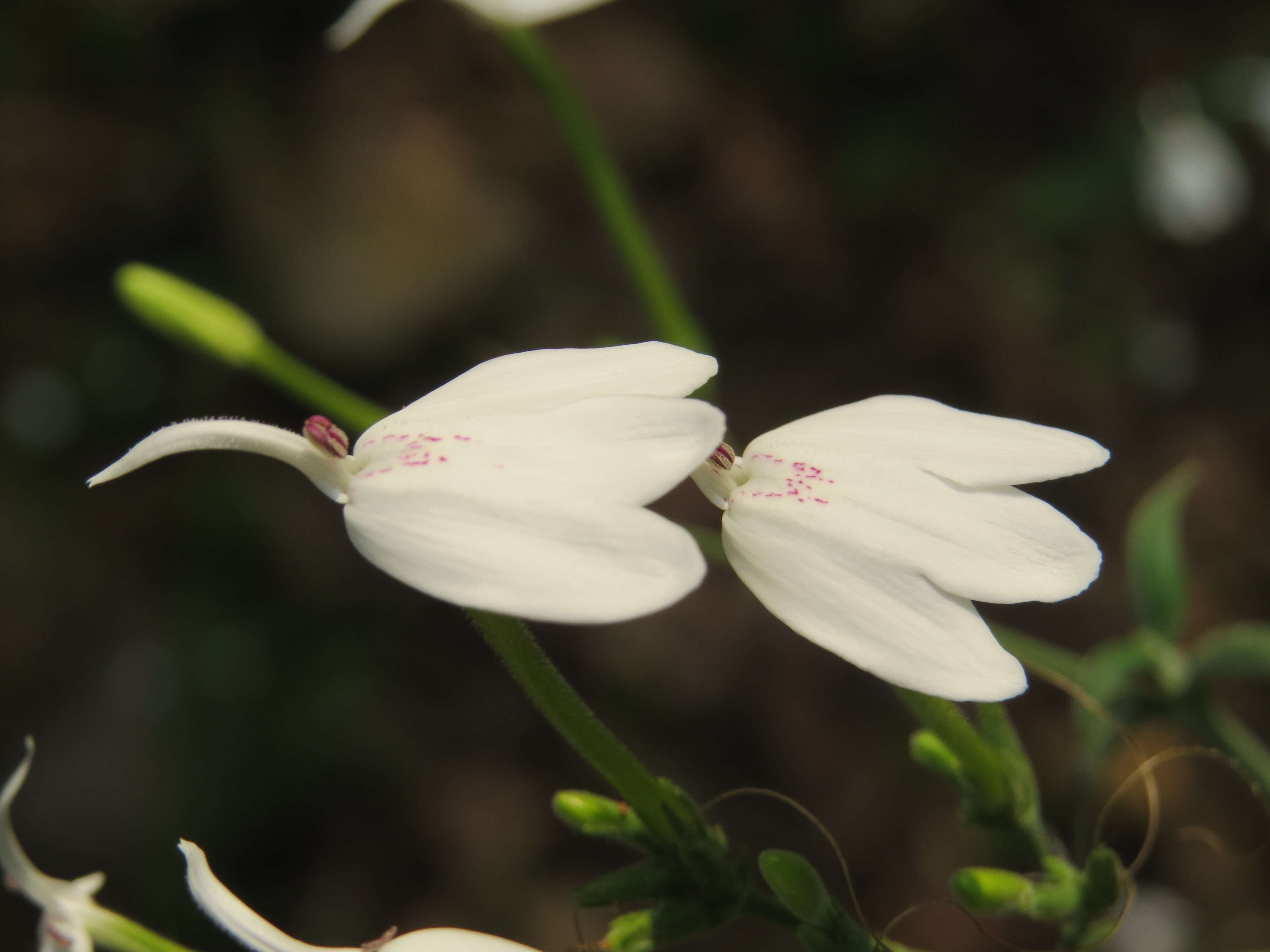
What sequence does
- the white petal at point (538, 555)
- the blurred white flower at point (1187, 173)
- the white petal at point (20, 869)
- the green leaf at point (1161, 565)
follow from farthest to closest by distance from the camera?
the blurred white flower at point (1187, 173) → the green leaf at point (1161, 565) → the white petal at point (20, 869) → the white petal at point (538, 555)

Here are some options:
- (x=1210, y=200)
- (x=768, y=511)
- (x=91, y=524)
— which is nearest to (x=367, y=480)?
(x=768, y=511)

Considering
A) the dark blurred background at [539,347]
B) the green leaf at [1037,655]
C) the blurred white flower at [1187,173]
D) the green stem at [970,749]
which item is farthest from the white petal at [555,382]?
the blurred white flower at [1187,173]

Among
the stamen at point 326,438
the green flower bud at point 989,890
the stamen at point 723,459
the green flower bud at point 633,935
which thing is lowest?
the green flower bud at point 989,890

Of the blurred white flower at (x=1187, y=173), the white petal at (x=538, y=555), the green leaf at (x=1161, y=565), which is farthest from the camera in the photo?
the blurred white flower at (x=1187, y=173)

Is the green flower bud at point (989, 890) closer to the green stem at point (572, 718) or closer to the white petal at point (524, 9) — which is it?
the green stem at point (572, 718)

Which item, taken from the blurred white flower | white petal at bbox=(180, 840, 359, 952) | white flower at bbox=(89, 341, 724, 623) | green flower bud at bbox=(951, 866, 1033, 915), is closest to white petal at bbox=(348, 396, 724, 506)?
white flower at bbox=(89, 341, 724, 623)

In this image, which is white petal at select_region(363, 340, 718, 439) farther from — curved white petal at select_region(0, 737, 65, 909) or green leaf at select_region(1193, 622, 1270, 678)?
Answer: green leaf at select_region(1193, 622, 1270, 678)

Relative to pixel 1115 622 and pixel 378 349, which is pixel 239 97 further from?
pixel 1115 622

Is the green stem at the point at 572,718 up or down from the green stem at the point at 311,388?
down
